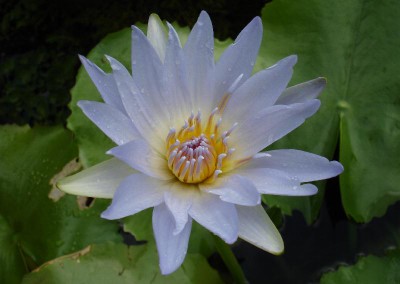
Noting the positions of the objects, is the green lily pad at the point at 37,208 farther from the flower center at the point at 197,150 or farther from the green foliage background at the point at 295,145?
the flower center at the point at 197,150

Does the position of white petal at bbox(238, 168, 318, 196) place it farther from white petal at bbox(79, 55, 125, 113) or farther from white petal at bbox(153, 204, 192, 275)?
white petal at bbox(79, 55, 125, 113)

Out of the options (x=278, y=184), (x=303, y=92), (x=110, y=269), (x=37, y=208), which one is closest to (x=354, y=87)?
(x=303, y=92)

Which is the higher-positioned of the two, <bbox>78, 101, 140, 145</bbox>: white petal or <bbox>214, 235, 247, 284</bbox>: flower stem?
<bbox>78, 101, 140, 145</bbox>: white petal

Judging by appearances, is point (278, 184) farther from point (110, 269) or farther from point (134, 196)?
point (110, 269)

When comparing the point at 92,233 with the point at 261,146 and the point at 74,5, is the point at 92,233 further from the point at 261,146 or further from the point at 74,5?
the point at 74,5

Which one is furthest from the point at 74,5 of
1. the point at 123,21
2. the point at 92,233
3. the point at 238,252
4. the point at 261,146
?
the point at 261,146

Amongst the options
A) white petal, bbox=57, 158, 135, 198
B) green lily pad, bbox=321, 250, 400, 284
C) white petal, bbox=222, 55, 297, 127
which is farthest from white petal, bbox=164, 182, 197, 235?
green lily pad, bbox=321, 250, 400, 284
